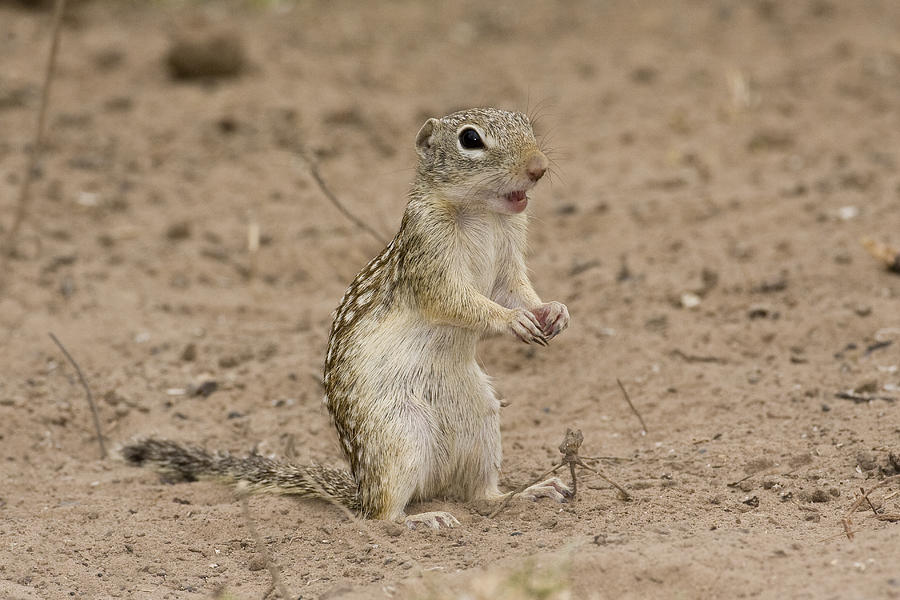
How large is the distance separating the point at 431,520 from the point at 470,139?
4.68 feet

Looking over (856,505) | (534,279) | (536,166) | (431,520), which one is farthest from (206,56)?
(856,505)

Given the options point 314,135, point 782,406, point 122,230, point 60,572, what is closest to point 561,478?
point 782,406

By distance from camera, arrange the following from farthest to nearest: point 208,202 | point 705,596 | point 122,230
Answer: point 208,202, point 122,230, point 705,596

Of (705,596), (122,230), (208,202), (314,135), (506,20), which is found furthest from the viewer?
(506,20)

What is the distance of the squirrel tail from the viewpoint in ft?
15.7

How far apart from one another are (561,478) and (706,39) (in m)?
7.55

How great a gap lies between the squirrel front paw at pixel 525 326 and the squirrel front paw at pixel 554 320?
0.06 metres

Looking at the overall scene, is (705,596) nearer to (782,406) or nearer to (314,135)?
(782,406)

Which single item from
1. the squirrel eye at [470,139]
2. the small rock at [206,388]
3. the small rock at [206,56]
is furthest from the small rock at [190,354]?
the small rock at [206,56]

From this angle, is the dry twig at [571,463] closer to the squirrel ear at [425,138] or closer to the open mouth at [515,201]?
the open mouth at [515,201]

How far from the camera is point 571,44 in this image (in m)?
11.7

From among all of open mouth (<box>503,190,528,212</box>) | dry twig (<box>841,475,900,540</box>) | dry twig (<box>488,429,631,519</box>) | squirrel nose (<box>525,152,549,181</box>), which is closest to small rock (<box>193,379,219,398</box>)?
dry twig (<box>488,429,631,519</box>)

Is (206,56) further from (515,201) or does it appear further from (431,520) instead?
(431,520)

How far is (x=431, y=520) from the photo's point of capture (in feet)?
14.4
